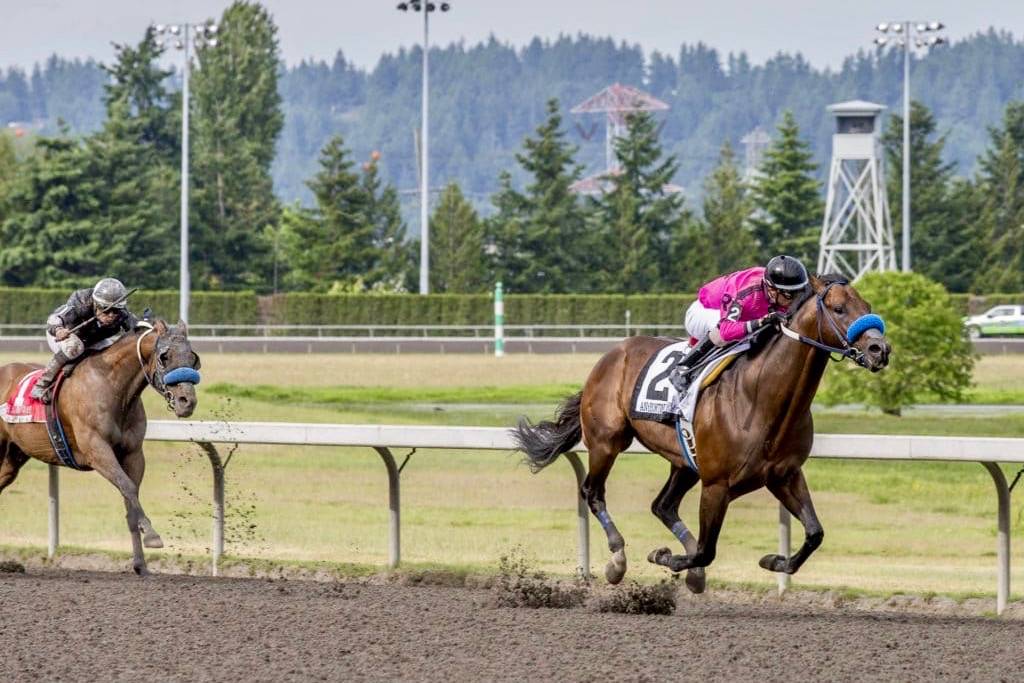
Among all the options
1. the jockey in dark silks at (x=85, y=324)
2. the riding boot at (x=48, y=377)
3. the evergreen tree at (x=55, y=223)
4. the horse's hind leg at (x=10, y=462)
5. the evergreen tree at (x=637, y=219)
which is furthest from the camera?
the evergreen tree at (x=637, y=219)

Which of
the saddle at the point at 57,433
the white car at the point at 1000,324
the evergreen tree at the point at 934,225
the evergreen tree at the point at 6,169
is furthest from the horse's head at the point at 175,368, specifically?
the evergreen tree at the point at 934,225

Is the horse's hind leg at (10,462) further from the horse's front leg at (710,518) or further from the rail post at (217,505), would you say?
the horse's front leg at (710,518)

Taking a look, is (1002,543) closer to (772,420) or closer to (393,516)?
(772,420)

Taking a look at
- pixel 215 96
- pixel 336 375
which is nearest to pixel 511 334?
pixel 336 375

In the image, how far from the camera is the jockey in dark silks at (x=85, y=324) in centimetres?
882

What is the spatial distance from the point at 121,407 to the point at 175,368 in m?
0.54

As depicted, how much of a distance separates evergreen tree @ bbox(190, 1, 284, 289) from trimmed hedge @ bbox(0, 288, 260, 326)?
21.5 feet

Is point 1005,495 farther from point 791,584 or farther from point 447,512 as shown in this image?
point 447,512

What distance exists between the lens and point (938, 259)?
6022 cm

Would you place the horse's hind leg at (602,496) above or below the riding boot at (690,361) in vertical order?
below

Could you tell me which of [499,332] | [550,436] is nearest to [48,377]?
[550,436]

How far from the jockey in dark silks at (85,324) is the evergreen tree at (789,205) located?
5102cm

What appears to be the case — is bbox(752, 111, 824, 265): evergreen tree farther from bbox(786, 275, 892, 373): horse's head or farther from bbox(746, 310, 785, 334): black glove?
bbox(786, 275, 892, 373): horse's head

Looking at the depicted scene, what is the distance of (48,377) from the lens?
8969 mm
